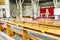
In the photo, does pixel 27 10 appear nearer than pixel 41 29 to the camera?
No

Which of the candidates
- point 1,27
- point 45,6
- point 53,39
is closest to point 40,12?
point 45,6

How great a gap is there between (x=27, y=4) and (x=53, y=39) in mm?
23333

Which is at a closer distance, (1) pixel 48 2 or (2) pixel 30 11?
(1) pixel 48 2

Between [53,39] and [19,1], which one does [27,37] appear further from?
[19,1]

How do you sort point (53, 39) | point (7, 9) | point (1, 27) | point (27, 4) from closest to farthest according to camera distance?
point (53, 39) → point (1, 27) → point (7, 9) → point (27, 4)

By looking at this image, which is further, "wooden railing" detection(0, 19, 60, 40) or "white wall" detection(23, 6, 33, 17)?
"white wall" detection(23, 6, 33, 17)

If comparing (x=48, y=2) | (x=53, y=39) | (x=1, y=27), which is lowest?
(x=1, y=27)

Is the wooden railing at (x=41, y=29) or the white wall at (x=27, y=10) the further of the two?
the white wall at (x=27, y=10)

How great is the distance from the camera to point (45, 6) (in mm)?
23688

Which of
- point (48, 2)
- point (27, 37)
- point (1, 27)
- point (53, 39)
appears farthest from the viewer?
point (48, 2)

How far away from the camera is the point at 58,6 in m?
17.5

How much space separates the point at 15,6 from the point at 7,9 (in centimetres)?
321

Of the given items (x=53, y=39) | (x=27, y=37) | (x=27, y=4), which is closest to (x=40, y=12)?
(x=27, y=4)

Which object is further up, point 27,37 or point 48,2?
point 48,2
